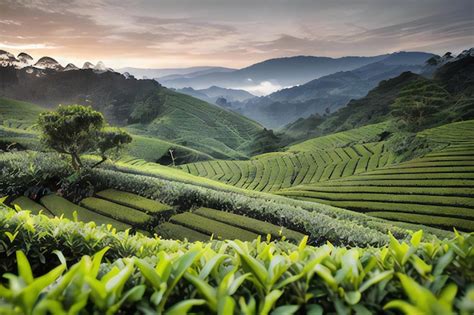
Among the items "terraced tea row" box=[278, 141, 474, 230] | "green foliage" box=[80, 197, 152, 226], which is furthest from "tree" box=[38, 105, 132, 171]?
"terraced tea row" box=[278, 141, 474, 230]

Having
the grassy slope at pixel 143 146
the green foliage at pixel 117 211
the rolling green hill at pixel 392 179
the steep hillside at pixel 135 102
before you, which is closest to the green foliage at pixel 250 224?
the green foliage at pixel 117 211

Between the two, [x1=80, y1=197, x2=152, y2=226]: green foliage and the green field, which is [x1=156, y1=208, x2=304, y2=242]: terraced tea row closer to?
[x1=80, y1=197, x2=152, y2=226]: green foliage

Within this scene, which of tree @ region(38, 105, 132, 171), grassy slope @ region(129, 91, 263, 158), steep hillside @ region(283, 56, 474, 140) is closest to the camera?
tree @ region(38, 105, 132, 171)

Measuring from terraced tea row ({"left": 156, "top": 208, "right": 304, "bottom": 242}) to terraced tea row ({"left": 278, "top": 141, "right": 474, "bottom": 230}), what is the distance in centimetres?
1384

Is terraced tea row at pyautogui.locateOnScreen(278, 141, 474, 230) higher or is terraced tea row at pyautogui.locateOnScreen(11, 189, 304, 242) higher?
terraced tea row at pyautogui.locateOnScreen(11, 189, 304, 242)

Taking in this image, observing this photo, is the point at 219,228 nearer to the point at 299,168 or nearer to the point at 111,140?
the point at 111,140

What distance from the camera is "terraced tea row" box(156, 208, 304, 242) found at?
7398mm

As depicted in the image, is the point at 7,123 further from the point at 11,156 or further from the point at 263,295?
the point at 263,295

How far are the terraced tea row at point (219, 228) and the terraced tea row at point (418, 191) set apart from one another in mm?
13843

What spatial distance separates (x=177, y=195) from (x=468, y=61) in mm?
122691

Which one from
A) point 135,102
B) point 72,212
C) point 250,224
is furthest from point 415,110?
point 135,102

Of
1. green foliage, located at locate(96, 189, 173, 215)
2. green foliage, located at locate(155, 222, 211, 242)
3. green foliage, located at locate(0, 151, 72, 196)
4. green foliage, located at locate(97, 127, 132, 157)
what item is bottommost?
green foliage, located at locate(155, 222, 211, 242)

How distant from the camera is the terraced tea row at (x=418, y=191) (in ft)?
59.7

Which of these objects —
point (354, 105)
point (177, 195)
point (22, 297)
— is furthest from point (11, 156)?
point (354, 105)
